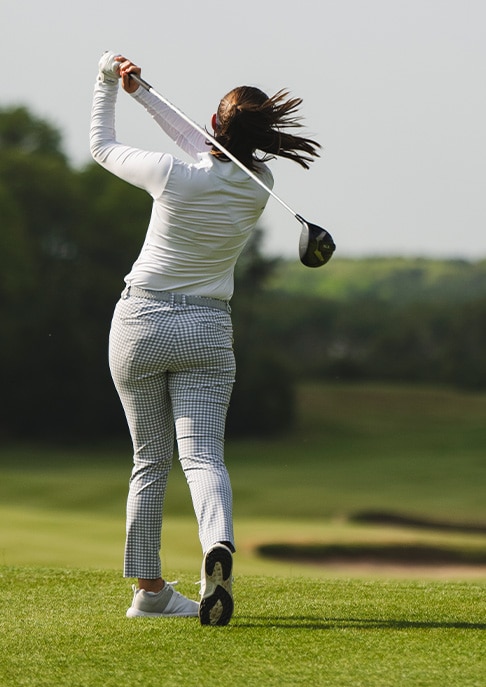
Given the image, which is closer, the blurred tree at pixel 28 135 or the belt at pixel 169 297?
the belt at pixel 169 297

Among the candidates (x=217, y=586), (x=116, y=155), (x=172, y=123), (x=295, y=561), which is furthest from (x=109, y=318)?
(x=217, y=586)

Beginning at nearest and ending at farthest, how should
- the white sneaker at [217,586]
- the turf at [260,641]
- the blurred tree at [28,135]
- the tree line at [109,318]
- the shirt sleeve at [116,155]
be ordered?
1. the turf at [260,641]
2. the white sneaker at [217,586]
3. the shirt sleeve at [116,155]
4. the tree line at [109,318]
5. the blurred tree at [28,135]

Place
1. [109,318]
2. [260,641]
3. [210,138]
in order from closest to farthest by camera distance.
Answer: [260,641], [210,138], [109,318]

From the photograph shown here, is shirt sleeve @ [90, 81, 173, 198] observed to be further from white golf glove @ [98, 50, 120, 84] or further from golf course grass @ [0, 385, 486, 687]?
golf course grass @ [0, 385, 486, 687]

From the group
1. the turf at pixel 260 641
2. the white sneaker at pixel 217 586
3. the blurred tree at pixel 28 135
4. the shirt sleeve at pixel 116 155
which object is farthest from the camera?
the blurred tree at pixel 28 135

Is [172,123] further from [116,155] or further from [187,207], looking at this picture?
[187,207]

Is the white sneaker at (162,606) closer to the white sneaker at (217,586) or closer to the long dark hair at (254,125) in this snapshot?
the white sneaker at (217,586)

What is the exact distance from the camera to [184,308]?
3102 millimetres

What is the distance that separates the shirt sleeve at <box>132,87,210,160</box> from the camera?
3.21m

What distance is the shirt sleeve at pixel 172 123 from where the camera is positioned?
3205 mm

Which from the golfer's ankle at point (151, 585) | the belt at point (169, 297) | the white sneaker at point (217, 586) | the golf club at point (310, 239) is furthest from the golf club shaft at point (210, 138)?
the golfer's ankle at point (151, 585)

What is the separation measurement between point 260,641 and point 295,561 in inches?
279

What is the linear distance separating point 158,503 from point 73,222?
2386 cm

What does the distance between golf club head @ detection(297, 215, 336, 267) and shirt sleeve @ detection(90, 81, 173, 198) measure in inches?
14.9
